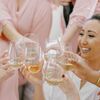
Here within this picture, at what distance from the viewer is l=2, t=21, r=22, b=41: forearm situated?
1.58 metres

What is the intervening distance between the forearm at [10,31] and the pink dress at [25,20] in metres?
0.02

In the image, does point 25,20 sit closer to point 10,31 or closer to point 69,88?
point 10,31

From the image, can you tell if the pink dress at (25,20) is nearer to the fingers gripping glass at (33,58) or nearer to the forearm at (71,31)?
the forearm at (71,31)

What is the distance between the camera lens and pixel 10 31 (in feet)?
5.31

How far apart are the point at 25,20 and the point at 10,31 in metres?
0.10

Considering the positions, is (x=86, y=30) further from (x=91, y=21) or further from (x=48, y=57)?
(x=48, y=57)

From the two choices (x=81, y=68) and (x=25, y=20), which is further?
(x=25, y=20)

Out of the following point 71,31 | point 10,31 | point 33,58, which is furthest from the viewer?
point 71,31

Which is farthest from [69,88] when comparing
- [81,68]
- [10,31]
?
[10,31]

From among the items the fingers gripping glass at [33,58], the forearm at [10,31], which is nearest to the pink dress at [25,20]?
the forearm at [10,31]

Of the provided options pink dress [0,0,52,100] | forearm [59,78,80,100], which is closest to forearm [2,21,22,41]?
pink dress [0,0,52,100]

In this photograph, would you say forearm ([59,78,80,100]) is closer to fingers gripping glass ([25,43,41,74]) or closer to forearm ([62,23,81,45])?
fingers gripping glass ([25,43,41,74])

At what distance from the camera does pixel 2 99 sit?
1.63 metres

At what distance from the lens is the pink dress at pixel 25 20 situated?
5.40ft
